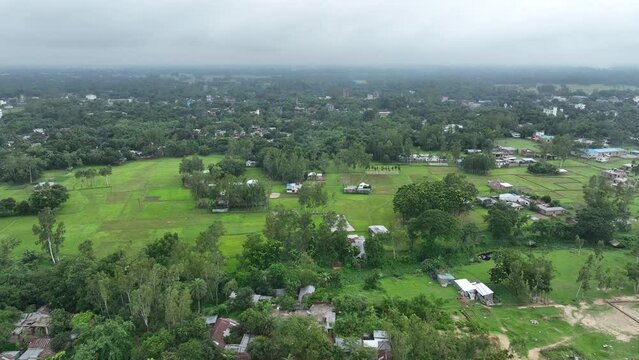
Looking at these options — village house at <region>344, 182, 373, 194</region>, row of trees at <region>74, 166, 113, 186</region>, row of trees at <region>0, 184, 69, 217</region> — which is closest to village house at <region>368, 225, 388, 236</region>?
village house at <region>344, 182, 373, 194</region>

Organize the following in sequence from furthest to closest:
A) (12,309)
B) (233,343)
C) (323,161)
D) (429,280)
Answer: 1. (323,161)
2. (429,280)
3. (12,309)
4. (233,343)

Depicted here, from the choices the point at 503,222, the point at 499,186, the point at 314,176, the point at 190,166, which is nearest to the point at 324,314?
the point at 503,222

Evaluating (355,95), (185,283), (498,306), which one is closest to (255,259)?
(185,283)

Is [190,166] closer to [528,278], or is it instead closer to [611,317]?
[528,278]

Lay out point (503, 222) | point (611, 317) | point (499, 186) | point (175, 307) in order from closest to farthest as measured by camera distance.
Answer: point (175, 307), point (611, 317), point (503, 222), point (499, 186)

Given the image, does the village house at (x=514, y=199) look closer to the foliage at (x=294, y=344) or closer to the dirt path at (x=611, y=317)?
the dirt path at (x=611, y=317)

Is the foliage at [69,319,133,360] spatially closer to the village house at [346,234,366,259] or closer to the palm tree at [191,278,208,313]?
the palm tree at [191,278,208,313]

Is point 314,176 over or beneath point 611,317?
over

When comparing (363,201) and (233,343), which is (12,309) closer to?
(233,343)
